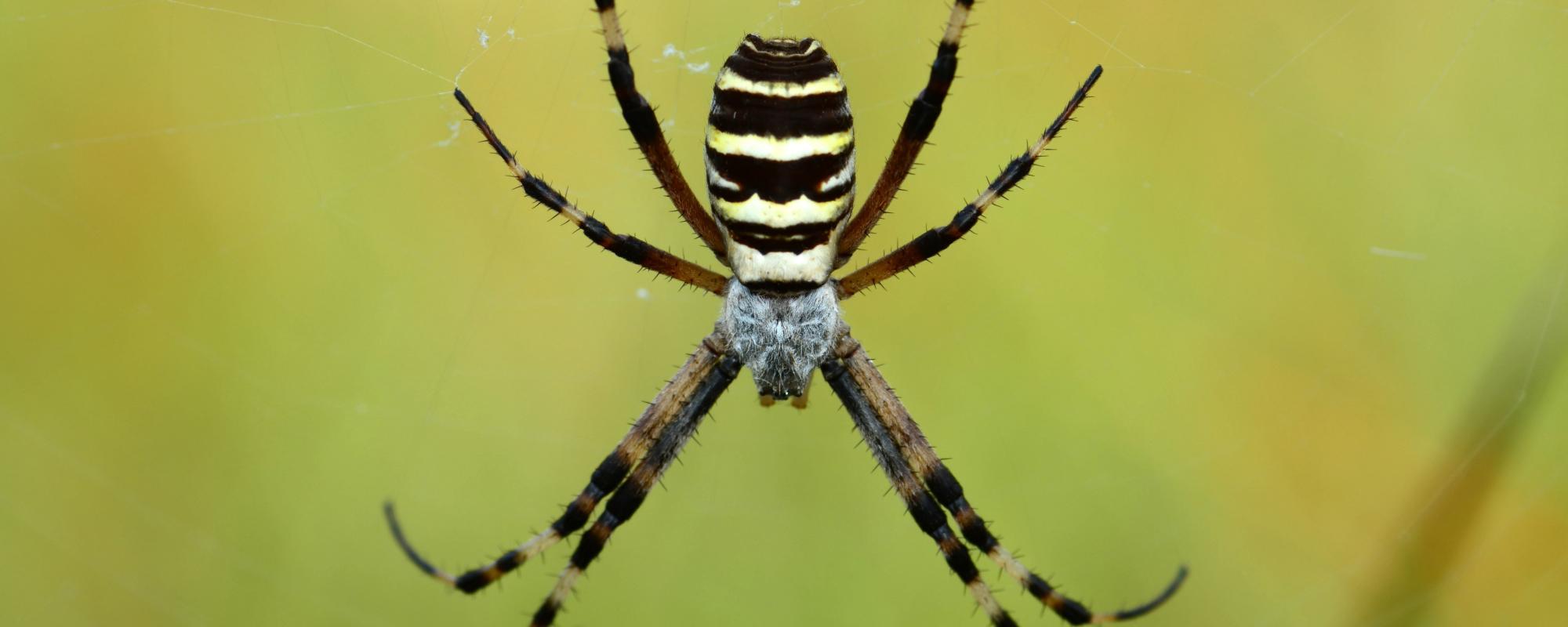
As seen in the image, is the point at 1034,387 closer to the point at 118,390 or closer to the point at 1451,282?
the point at 1451,282

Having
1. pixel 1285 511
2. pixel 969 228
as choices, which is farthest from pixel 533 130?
pixel 1285 511

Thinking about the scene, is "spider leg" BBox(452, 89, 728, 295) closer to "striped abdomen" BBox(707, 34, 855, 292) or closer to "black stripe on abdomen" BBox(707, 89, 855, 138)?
"striped abdomen" BBox(707, 34, 855, 292)

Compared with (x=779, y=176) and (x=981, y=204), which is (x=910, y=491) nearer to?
(x=981, y=204)

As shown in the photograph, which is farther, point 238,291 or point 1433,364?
point 238,291

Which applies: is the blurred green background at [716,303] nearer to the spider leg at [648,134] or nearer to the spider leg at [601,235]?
the spider leg at [601,235]

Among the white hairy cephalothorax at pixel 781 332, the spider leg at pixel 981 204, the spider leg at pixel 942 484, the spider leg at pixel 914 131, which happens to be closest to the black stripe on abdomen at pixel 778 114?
the spider leg at pixel 914 131

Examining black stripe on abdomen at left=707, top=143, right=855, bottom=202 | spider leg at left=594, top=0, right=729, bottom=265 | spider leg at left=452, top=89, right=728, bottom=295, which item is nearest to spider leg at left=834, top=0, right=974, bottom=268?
black stripe on abdomen at left=707, top=143, right=855, bottom=202

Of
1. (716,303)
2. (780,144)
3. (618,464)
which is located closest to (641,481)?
(618,464)
